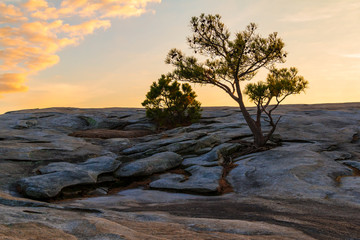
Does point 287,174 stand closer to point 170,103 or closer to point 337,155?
point 337,155

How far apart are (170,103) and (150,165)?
14.0 meters

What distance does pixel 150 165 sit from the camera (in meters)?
16.4

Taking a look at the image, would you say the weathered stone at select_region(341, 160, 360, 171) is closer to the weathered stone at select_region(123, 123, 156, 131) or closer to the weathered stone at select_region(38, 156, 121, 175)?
the weathered stone at select_region(38, 156, 121, 175)

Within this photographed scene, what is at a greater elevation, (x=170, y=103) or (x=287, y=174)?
(x=170, y=103)

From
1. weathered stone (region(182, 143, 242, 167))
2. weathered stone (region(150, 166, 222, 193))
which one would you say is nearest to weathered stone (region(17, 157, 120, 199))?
weathered stone (region(150, 166, 222, 193))

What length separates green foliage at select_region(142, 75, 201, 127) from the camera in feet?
96.8

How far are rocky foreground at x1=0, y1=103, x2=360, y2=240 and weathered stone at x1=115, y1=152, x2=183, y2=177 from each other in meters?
0.06

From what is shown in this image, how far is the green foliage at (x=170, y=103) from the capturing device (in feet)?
96.8

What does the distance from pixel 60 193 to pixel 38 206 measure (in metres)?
5.48

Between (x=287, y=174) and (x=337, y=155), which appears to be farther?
(x=337, y=155)

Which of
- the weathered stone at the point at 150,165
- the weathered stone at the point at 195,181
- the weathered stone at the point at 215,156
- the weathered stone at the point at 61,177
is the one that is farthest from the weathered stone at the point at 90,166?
the weathered stone at the point at 215,156

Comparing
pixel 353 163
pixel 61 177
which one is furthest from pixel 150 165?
pixel 353 163

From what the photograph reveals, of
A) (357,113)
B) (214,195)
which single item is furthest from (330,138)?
(214,195)

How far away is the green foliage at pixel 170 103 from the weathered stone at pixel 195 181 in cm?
1373
